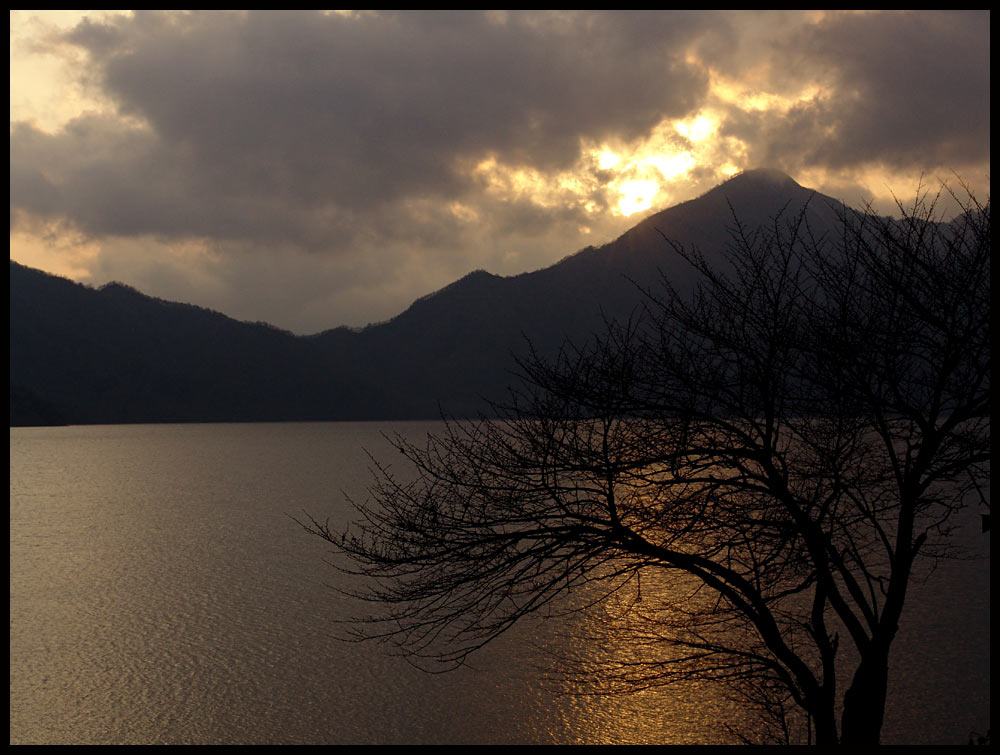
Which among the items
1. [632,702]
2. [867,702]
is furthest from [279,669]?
[867,702]

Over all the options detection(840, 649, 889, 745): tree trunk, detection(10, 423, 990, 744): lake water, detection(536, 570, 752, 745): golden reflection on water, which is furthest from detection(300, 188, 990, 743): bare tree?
detection(10, 423, 990, 744): lake water

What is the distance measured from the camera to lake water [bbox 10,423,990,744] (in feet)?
88.3

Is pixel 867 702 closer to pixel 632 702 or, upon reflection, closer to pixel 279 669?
pixel 632 702

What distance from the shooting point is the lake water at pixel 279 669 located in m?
26.9

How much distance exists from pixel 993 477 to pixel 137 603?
153 feet

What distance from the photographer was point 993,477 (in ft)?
21.7

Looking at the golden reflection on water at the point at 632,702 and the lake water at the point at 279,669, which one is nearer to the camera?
the golden reflection on water at the point at 632,702

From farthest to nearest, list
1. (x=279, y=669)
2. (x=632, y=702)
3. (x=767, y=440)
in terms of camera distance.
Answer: (x=279, y=669), (x=632, y=702), (x=767, y=440)

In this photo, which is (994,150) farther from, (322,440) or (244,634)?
(322,440)

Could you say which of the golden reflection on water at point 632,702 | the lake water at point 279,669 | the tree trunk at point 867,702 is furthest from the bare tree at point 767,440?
the lake water at point 279,669

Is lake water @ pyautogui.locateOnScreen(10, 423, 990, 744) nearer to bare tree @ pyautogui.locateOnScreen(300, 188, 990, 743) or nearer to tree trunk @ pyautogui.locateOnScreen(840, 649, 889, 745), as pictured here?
tree trunk @ pyautogui.locateOnScreen(840, 649, 889, 745)

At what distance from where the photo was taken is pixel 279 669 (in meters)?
33.1

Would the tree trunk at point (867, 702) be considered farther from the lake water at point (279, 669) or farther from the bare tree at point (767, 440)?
the lake water at point (279, 669)

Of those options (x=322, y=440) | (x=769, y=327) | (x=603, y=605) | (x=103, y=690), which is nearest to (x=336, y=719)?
(x=103, y=690)
